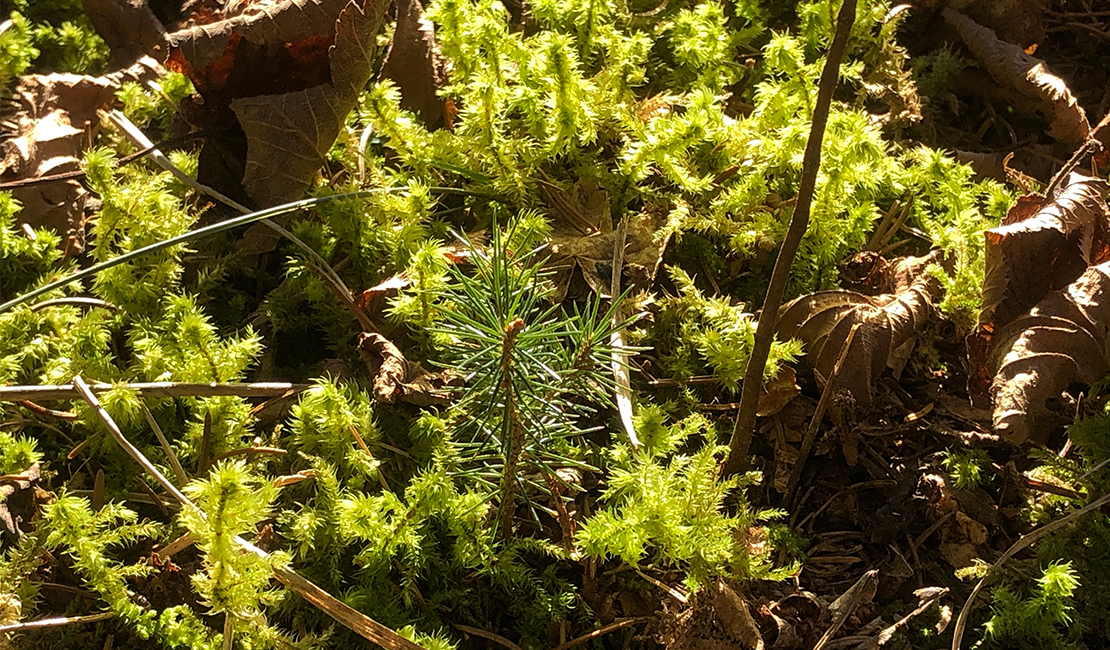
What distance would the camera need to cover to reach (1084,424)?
1.87 metres

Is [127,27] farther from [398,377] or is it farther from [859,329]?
[859,329]

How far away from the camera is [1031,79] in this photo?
8.34 feet

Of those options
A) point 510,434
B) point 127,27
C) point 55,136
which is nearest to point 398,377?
point 510,434

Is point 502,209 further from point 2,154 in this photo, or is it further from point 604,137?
point 2,154

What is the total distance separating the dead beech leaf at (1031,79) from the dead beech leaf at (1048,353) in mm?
754

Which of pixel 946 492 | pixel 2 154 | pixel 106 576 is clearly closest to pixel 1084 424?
pixel 946 492

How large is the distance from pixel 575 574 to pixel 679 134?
1099 mm

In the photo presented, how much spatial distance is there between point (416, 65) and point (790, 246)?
135 centimetres

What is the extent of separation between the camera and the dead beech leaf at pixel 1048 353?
6.08 feet

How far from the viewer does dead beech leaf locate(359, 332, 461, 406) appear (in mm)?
1841

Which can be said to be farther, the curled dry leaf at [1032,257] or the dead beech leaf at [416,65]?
the dead beech leaf at [416,65]

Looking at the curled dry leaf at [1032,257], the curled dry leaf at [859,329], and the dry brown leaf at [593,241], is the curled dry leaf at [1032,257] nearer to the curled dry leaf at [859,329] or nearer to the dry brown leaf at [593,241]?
the curled dry leaf at [859,329]

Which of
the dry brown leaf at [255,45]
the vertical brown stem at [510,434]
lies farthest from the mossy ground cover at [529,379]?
the dry brown leaf at [255,45]

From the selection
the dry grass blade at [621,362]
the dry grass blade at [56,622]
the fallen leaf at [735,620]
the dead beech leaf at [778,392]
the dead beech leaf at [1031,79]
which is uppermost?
the dead beech leaf at [1031,79]
